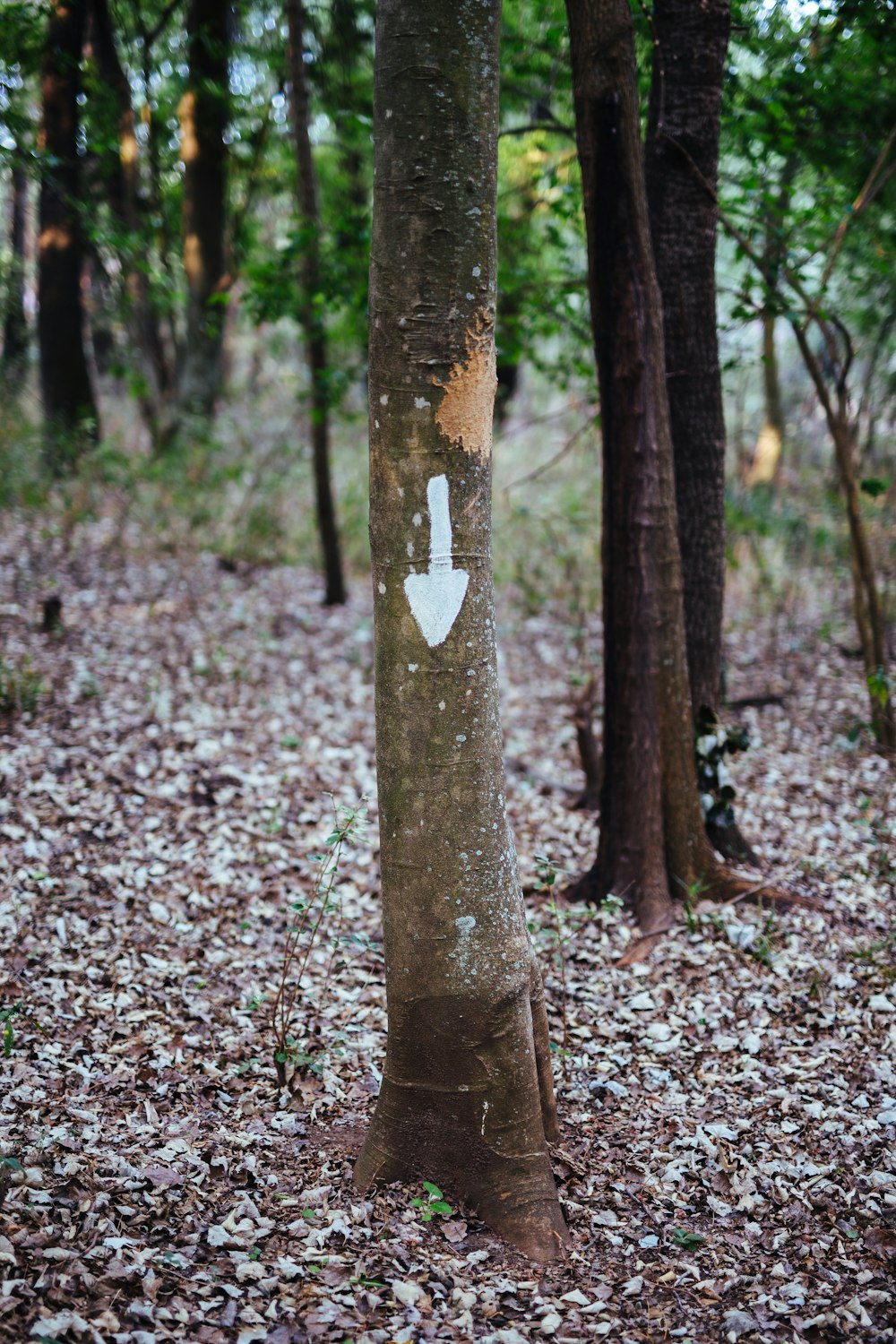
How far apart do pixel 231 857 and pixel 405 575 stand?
2992 mm

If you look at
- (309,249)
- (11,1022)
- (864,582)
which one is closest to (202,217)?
(309,249)

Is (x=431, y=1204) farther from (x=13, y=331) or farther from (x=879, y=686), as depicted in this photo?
(x=13, y=331)

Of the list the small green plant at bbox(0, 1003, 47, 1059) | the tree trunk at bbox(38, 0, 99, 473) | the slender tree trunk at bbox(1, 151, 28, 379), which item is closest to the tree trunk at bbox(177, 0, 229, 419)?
the tree trunk at bbox(38, 0, 99, 473)

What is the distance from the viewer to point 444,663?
2756mm

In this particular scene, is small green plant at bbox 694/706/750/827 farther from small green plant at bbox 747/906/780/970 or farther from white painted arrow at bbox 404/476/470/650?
white painted arrow at bbox 404/476/470/650

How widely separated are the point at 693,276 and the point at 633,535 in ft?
5.30

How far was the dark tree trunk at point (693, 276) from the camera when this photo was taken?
479 centimetres

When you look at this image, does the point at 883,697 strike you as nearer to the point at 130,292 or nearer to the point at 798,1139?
the point at 798,1139

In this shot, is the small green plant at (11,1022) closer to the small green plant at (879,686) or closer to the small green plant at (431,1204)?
the small green plant at (431,1204)

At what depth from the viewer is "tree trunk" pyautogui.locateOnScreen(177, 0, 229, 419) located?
1216cm

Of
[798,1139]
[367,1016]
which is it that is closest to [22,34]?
[367,1016]

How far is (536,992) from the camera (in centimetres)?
310

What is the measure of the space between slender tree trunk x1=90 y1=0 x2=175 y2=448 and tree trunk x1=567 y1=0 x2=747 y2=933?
786 cm

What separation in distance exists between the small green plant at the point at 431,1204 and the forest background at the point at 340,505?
2 cm
